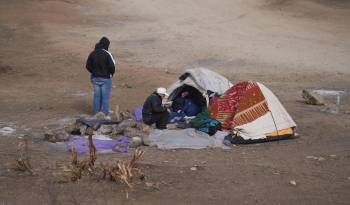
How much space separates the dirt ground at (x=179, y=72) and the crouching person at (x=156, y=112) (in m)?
1.14

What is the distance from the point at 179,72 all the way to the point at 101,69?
6208mm

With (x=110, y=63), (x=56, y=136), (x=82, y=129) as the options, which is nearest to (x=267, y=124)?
(x=82, y=129)

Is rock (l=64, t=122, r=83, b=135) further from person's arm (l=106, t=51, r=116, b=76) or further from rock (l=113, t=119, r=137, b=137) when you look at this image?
person's arm (l=106, t=51, r=116, b=76)

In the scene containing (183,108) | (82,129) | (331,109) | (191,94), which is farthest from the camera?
(331,109)

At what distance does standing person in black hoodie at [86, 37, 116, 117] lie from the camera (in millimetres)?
11594

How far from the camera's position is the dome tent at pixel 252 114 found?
403 inches

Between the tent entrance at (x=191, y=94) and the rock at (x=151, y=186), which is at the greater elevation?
the tent entrance at (x=191, y=94)

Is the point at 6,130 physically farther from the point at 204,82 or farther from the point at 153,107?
the point at 204,82

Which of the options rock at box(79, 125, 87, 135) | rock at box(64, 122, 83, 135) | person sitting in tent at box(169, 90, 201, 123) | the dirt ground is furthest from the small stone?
rock at box(64, 122, 83, 135)

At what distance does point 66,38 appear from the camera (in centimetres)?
2288

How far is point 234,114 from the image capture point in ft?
34.9

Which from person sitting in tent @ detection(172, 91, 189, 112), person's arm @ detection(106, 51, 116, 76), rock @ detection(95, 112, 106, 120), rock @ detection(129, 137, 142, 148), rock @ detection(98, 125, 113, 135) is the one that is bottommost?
rock @ detection(129, 137, 142, 148)

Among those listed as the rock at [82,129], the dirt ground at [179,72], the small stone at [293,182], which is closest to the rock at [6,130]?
the dirt ground at [179,72]

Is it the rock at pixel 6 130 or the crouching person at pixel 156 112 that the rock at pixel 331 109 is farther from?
the rock at pixel 6 130
